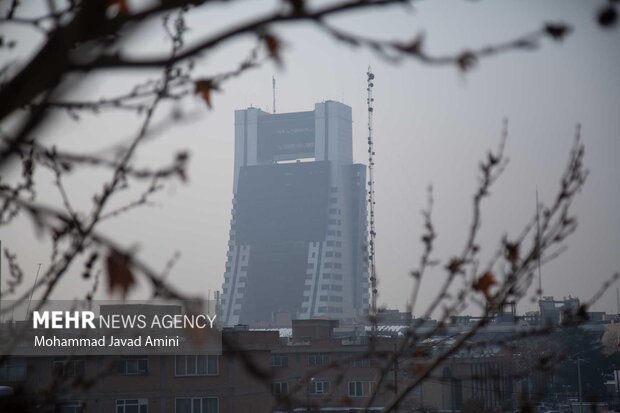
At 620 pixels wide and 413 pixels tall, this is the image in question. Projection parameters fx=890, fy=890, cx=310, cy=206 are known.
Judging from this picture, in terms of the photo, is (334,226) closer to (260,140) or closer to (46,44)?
(260,140)

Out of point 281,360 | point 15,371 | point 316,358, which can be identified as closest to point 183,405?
point 15,371

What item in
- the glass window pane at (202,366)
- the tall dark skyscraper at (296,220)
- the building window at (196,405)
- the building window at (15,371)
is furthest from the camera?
the tall dark skyscraper at (296,220)

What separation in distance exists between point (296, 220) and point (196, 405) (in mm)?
73332

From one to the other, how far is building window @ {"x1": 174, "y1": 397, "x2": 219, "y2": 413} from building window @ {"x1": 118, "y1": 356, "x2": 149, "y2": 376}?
1003 mm

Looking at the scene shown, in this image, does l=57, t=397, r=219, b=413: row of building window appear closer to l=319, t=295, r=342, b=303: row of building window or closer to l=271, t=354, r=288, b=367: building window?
l=271, t=354, r=288, b=367: building window

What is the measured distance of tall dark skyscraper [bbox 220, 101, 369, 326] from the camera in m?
88.5

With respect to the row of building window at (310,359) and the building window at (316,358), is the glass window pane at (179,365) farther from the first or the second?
the building window at (316,358)

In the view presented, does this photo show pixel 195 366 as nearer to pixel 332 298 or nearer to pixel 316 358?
pixel 316 358

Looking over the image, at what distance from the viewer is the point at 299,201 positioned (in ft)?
306

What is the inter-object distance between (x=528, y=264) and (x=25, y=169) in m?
1.53

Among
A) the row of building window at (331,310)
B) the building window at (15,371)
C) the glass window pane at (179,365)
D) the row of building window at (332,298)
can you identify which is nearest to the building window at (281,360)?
the glass window pane at (179,365)

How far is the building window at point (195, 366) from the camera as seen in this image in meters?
19.5

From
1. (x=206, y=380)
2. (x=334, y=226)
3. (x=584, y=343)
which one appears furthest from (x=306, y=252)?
(x=206, y=380)

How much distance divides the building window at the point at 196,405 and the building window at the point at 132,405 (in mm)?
675
